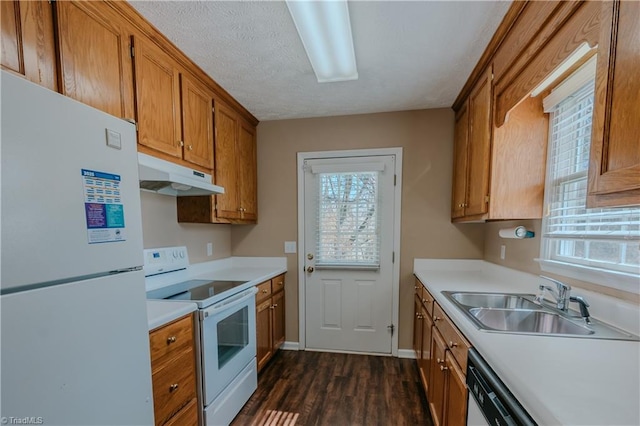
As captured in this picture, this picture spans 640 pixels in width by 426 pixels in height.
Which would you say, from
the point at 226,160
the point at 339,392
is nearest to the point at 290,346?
the point at 339,392

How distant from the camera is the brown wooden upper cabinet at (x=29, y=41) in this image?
2.87 feet

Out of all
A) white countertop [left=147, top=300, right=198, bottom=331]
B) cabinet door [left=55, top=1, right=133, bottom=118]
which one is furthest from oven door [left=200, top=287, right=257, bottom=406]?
cabinet door [left=55, top=1, right=133, bottom=118]

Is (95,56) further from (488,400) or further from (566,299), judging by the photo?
(566,299)

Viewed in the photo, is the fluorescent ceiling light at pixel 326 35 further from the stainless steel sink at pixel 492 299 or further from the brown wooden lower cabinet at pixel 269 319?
the brown wooden lower cabinet at pixel 269 319

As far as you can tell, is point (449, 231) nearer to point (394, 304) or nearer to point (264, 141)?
point (394, 304)

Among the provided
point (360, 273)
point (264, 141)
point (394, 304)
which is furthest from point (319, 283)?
point (264, 141)

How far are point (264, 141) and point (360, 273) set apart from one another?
1.71 meters

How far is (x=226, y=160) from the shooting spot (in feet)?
7.38

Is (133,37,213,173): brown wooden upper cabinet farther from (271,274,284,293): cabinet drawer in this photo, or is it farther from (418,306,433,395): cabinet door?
(418,306,433,395): cabinet door

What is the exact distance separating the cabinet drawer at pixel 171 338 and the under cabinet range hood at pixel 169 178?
747 mm

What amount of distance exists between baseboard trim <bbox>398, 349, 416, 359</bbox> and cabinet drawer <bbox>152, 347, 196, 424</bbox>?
193 cm

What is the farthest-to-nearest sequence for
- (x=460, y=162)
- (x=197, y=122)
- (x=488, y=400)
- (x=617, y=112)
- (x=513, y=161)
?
(x=460, y=162) < (x=197, y=122) < (x=513, y=161) < (x=488, y=400) < (x=617, y=112)

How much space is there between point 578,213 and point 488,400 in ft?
Answer: 3.73

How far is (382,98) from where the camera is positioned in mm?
2252
